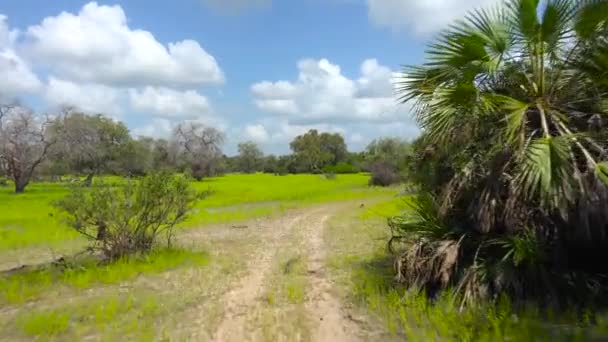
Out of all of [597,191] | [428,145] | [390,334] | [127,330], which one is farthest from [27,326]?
[597,191]

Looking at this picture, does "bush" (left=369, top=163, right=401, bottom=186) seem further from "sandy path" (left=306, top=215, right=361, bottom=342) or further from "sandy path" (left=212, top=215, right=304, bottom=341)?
"sandy path" (left=306, top=215, right=361, bottom=342)

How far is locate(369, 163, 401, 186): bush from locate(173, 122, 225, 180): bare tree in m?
25.2

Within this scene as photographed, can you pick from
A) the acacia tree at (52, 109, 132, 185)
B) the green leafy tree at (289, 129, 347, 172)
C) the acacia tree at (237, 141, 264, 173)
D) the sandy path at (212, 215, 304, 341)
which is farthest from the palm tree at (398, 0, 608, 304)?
the acacia tree at (237, 141, 264, 173)

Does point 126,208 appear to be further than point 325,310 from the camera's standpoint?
Yes

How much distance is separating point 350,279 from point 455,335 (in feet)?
9.13

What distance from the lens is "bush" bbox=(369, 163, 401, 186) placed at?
125ft

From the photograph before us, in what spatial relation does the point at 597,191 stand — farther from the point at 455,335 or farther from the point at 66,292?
the point at 66,292

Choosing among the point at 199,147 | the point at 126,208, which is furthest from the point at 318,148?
the point at 126,208

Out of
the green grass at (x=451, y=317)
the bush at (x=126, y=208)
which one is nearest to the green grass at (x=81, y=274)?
the bush at (x=126, y=208)

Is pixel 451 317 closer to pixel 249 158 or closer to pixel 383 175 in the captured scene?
pixel 383 175

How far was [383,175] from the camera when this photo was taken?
3862 centimetres

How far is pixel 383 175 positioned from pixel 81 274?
32850mm

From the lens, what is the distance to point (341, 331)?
16.8 ft

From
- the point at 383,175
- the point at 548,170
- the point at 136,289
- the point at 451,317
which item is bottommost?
the point at 136,289
